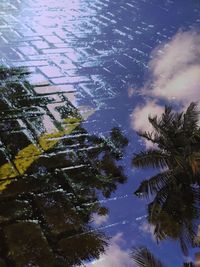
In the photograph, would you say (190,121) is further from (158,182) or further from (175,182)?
(158,182)

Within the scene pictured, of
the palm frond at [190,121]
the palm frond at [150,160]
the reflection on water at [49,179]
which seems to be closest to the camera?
the reflection on water at [49,179]

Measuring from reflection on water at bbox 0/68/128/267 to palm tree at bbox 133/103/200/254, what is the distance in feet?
3.09

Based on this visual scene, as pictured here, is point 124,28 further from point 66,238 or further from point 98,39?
point 66,238

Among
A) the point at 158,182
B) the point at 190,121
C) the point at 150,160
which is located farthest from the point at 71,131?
the point at 190,121

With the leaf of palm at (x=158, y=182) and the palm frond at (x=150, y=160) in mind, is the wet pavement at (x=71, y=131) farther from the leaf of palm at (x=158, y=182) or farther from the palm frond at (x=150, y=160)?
the palm frond at (x=150, y=160)

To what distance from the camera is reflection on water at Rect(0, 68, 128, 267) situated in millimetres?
6086

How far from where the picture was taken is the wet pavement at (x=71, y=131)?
6305mm

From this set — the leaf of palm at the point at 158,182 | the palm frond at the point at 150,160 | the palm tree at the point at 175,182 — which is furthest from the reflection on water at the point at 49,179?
the palm frond at the point at 150,160

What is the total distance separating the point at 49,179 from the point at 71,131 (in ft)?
5.51

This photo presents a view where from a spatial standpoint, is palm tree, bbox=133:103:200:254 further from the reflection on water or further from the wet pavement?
the reflection on water

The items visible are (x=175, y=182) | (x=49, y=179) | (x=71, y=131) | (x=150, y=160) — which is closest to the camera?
(x=175, y=182)

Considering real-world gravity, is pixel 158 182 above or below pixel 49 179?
below

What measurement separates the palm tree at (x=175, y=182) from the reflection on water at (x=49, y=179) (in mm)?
941

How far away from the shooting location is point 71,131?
Result: 28.9ft
